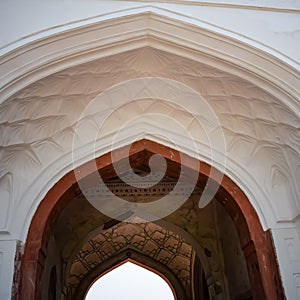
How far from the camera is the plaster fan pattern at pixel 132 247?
6832 mm

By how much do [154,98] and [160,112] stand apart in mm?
182

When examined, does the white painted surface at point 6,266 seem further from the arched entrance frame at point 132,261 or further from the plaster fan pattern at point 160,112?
the arched entrance frame at point 132,261

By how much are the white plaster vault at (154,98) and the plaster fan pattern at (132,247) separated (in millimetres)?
3540

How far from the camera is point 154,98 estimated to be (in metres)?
3.40

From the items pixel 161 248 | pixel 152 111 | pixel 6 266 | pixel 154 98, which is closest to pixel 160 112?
pixel 152 111

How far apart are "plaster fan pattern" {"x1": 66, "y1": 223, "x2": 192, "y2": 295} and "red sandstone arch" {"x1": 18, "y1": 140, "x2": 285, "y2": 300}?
3.28 m

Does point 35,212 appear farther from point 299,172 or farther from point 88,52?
point 299,172

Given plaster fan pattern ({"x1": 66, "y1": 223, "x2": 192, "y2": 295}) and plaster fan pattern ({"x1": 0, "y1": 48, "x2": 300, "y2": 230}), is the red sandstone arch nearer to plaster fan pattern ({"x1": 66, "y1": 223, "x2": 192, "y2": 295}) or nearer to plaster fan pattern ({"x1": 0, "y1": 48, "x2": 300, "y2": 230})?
plaster fan pattern ({"x1": 0, "y1": 48, "x2": 300, "y2": 230})

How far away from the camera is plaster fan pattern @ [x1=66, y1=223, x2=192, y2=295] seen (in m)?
6.83

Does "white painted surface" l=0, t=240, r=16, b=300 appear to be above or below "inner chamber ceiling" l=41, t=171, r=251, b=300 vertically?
below

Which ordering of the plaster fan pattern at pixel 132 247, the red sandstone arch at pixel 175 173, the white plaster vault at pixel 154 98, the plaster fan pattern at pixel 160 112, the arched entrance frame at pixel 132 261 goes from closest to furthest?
the white plaster vault at pixel 154 98 → the plaster fan pattern at pixel 160 112 → the red sandstone arch at pixel 175 173 → the plaster fan pattern at pixel 132 247 → the arched entrance frame at pixel 132 261

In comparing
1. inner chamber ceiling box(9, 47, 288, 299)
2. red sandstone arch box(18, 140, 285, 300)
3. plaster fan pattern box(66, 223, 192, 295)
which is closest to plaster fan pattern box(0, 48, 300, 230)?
inner chamber ceiling box(9, 47, 288, 299)

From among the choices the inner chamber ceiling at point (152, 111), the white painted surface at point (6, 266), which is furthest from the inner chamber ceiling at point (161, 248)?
the white painted surface at point (6, 266)

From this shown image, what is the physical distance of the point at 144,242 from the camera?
7.12m
